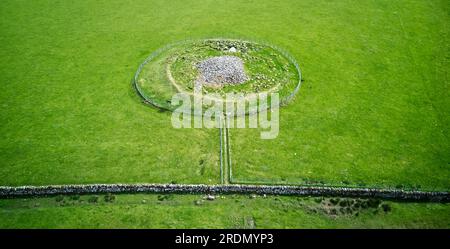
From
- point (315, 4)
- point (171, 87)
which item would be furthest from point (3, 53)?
point (315, 4)

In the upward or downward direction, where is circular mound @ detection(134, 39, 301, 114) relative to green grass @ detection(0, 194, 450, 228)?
upward

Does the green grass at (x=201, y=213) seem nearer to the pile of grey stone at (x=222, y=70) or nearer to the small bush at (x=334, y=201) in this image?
the small bush at (x=334, y=201)

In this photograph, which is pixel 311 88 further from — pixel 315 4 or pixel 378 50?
pixel 315 4

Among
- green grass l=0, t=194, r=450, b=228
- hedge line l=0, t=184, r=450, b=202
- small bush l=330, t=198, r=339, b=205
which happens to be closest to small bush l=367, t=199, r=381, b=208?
green grass l=0, t=194, r=450, b=228

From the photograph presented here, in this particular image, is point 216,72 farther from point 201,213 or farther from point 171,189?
point 201,213

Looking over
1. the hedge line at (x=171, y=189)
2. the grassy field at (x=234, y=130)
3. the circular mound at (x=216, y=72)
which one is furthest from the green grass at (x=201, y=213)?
the circular mound at (x=216, y=72)

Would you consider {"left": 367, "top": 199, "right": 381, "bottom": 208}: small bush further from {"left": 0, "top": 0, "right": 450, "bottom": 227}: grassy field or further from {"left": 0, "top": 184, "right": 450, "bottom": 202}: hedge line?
{"left": 0, "top": 0, "right": 450, "bottom": 227}: grassy field
